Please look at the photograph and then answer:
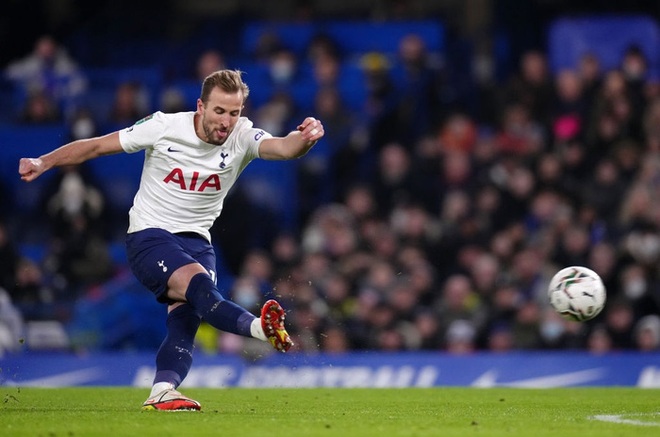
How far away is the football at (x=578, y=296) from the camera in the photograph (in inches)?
377

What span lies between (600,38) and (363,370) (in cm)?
786

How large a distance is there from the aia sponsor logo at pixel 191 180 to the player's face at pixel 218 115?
0.81 feet

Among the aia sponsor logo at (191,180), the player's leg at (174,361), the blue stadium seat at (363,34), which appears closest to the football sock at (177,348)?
the player's leg at (174,361)

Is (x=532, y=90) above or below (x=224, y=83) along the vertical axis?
above

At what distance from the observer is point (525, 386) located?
13.1 metres

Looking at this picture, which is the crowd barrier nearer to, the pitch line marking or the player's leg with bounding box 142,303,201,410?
the player's leg with bounding box 142,303,201,410

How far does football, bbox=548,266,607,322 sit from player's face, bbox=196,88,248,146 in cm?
308

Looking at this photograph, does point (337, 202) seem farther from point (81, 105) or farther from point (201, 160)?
point (201, 160)

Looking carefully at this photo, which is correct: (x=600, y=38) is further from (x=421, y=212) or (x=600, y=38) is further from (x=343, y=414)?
(x=343, y=414)

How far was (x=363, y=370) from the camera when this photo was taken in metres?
13.3

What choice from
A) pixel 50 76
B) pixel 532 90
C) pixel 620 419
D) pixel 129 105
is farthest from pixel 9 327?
pixel 620 419

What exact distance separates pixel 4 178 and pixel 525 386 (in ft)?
28.1

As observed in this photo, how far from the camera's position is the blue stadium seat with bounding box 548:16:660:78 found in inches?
733

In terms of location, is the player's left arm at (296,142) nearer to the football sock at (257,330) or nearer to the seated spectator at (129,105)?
the football sock at (257,330)
